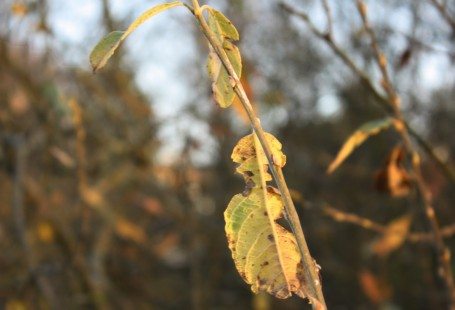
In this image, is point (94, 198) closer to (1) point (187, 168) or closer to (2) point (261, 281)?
(1) point (187, 168)

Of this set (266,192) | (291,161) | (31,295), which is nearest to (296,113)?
(291,161)

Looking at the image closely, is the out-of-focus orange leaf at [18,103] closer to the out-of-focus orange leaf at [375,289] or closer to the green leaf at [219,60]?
the out-of-focus orange leaf at [375,289]


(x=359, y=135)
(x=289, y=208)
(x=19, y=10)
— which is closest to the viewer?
(x=289, y=208)

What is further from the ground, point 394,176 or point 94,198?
point 394,176

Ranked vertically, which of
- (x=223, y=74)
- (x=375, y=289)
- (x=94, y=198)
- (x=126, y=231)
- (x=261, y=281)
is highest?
(x=223, y=74)

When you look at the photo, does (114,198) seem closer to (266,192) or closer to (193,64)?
(193,64)

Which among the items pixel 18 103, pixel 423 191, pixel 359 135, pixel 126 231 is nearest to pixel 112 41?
pixel 359 135

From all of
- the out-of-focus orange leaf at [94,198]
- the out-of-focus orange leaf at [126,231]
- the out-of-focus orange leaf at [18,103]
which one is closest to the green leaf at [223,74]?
the out-of-focus orange leaf at [94,198]
